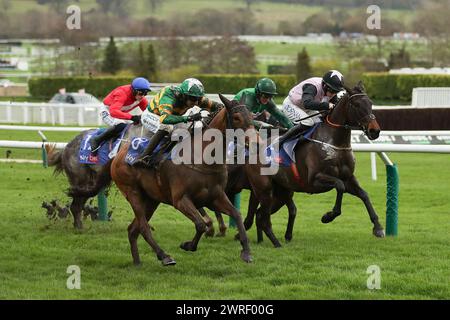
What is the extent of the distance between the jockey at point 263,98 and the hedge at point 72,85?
933 inches

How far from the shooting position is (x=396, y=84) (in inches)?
1153

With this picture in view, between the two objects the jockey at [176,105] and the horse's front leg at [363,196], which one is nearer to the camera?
the jockey at [176,105]

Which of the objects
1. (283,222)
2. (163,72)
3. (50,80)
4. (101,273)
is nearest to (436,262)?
(101,273)

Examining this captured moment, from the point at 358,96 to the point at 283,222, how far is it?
232cm

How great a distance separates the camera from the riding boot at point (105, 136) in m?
8.55

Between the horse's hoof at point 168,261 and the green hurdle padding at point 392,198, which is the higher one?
the green hurdle padding at point 392,198

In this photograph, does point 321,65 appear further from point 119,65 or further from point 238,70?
point 119,65

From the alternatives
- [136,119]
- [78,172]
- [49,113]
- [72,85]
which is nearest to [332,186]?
[136,119]

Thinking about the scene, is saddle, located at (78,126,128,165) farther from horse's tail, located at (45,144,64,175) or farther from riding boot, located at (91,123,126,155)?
horse's tail, located at (45,144,64,175)

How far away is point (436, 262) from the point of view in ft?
21.1

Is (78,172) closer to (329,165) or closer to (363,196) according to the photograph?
(329,165)

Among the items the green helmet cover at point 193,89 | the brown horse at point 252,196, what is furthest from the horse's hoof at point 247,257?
the brown horse at point 252,196

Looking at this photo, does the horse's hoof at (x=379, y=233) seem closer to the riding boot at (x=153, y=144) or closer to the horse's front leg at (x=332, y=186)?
the horse's front leg at (x=332, y=186)

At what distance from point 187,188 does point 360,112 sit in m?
1.85
